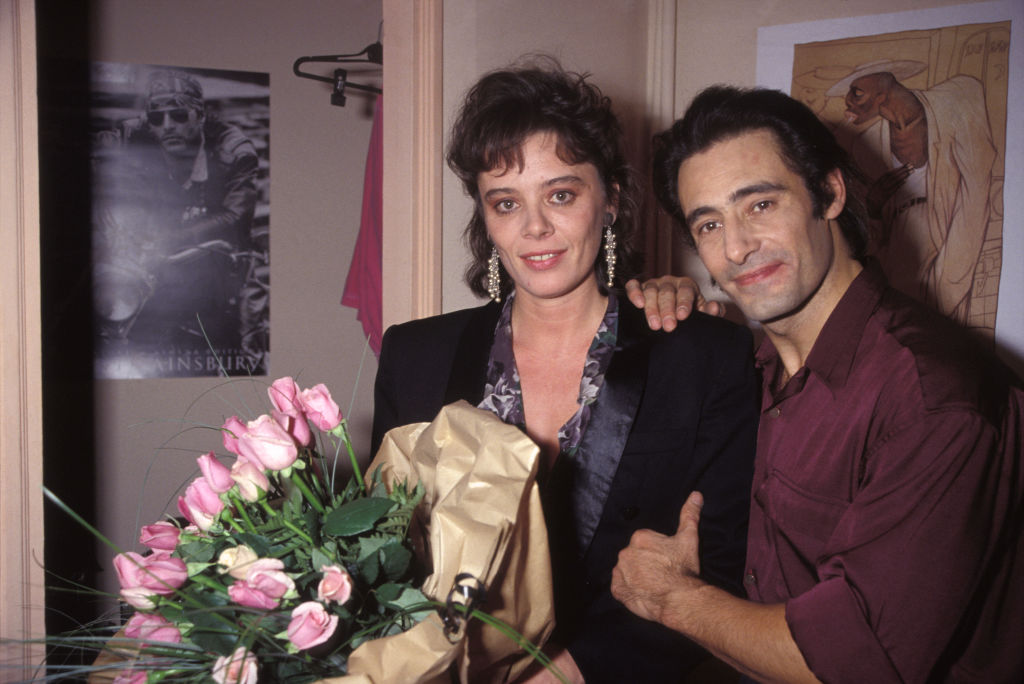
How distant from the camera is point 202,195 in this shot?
3652 mm

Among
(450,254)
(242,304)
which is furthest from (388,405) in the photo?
(242,304)

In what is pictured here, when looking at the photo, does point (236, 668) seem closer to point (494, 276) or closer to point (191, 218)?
point (494, 276)

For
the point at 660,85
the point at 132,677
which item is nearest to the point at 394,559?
the point at 132,677

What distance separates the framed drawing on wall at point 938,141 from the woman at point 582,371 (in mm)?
826

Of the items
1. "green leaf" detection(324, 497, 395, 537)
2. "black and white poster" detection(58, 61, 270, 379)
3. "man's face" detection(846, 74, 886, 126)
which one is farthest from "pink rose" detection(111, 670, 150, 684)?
"black and white poster" detection(58, 61, 270, 379)

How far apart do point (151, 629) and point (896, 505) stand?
38.8 inches

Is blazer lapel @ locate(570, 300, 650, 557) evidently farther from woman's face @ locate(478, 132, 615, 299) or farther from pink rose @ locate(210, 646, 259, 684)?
pink rose @ locate(210, 646, 259, 684)

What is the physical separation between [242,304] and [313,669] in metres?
3.31

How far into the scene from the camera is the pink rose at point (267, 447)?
0.78 meters

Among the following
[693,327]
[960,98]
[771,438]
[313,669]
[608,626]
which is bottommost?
[608,626]

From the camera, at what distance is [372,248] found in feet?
10.7

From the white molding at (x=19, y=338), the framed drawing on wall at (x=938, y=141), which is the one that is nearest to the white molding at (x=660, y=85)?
the framed drawing on wall at (x=938, y=141)

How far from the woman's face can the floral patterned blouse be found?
138mm

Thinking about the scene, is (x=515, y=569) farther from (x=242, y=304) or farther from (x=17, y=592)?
(x=242, y=304)
